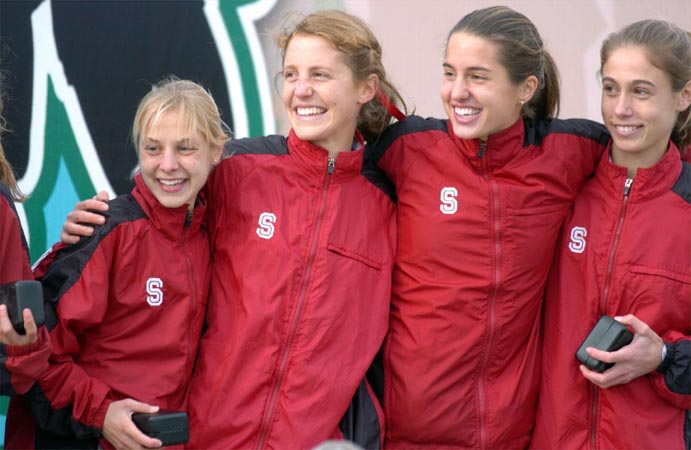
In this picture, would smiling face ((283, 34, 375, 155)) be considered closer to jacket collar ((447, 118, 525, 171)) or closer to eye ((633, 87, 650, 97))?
jacket collar ((447, 118, 525, 171))

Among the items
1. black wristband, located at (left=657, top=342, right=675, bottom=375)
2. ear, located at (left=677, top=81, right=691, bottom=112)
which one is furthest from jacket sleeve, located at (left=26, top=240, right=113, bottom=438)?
ear, located at (left=677, top=81, right=691, bottom=112)

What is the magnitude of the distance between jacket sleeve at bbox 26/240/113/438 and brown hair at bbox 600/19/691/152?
5.24 ft

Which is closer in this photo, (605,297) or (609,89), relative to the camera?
(605,297)

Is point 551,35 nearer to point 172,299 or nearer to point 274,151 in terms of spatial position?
point 274,151

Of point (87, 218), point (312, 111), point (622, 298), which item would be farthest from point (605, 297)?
point (87, 218)

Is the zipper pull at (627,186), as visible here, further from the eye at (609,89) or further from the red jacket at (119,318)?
the red jacket at (119,318)

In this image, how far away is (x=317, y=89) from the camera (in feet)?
9.71

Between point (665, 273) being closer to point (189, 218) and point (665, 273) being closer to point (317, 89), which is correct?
point (317, 89)

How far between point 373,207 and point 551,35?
144 cm

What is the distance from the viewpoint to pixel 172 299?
2799 millimetres

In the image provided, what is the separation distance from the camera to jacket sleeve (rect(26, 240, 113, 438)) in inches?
104

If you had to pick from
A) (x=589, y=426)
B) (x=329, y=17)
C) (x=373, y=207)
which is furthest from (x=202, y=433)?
(x=329, y=17)

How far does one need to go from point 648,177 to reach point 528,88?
0.44 metres

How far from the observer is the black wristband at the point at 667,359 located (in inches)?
108
